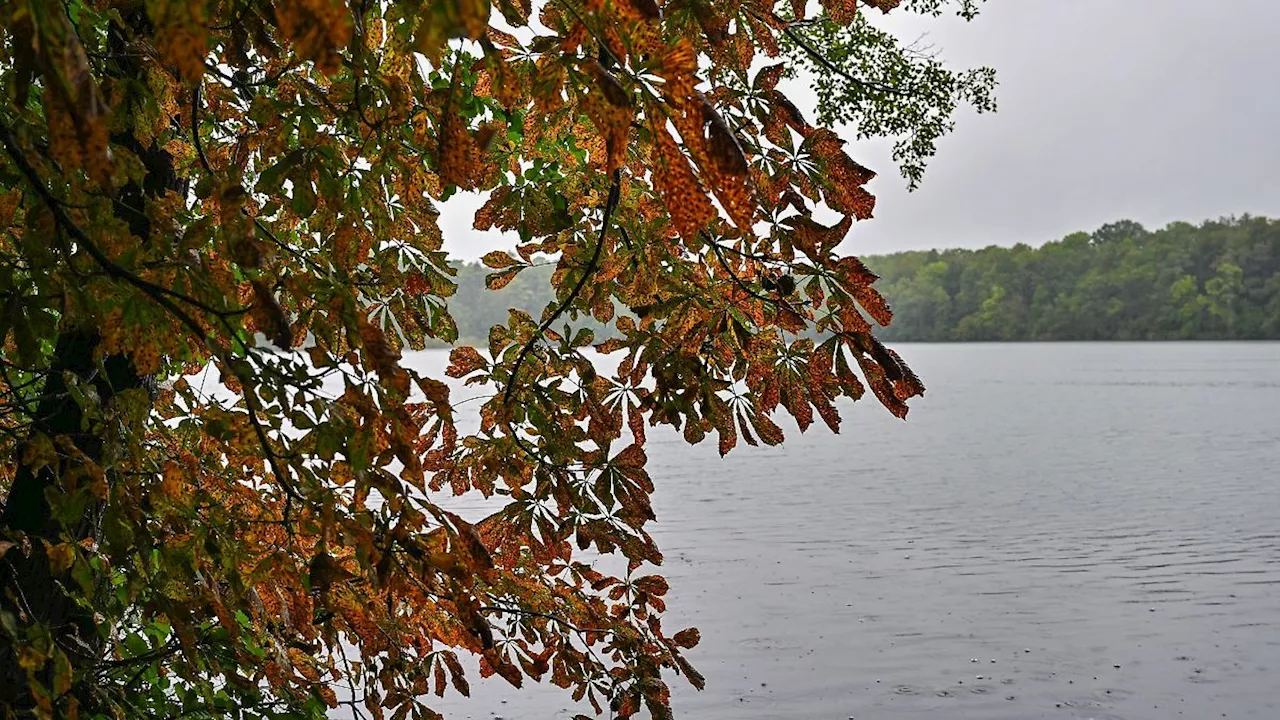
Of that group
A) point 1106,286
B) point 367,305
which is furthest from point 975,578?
point 1106,286

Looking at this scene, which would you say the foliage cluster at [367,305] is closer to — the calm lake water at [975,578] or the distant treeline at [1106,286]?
the calm lake water at [975,578]

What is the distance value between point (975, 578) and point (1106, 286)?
9735cm

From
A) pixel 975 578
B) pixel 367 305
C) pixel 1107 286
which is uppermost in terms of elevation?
pixel 1107 286

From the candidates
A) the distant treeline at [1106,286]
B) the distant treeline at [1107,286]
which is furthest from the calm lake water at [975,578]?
the distant treeline at [1107,286]

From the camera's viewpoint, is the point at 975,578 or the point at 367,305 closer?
the point at 367,305

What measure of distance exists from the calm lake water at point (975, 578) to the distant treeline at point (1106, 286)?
239 feet

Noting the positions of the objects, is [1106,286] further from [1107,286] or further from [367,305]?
[367,305]

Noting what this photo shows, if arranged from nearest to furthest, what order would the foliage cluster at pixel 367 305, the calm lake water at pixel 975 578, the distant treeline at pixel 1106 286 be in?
1. the foliage cluster at pixel 367 305
2. the calm lake water at pixel 975 578
3. the distant treeline at pixel 1106 286

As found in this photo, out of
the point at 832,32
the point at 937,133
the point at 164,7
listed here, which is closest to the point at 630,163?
the point at 164,7

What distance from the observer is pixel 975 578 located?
14.1 m

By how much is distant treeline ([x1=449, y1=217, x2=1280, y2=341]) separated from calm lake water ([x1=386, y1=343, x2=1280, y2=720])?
7271cm

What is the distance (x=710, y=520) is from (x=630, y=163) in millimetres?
17020

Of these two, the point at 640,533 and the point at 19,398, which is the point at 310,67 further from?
the point at 640,533

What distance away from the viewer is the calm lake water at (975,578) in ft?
31.3
